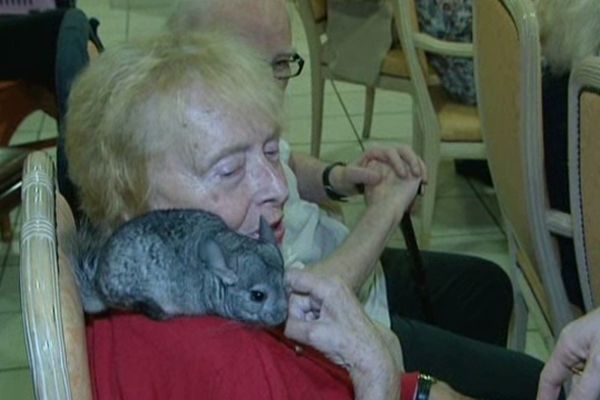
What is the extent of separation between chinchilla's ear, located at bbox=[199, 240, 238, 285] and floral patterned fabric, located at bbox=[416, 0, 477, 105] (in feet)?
5.64

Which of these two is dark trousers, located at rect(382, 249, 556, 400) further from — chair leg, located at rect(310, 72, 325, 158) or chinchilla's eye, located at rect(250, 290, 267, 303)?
chair leg, located at rect(310, 72, 325, 158)

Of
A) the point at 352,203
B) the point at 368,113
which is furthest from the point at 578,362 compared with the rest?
the point at 368,113

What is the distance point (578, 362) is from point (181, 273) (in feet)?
1.52

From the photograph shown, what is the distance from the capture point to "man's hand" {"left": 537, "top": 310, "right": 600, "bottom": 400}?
967 millimetres

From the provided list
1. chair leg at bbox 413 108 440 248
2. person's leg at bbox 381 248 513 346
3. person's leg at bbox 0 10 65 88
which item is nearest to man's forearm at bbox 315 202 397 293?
person's leg at bbox 381 248 513 346

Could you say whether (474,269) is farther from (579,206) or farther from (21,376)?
(21,376)

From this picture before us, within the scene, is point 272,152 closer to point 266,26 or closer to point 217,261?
point 217,261

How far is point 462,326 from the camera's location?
1872 mm

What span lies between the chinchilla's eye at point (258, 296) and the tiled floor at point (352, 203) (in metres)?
0.78

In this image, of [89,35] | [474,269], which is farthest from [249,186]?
[474,269]

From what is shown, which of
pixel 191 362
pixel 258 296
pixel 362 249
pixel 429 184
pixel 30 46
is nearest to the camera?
pixel 191 362

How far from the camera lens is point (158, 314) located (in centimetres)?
97

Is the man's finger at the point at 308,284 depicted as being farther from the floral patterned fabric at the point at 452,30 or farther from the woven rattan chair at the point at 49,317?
the floral patterned fabric at the point at 452,30

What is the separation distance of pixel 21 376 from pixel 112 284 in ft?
5.13
